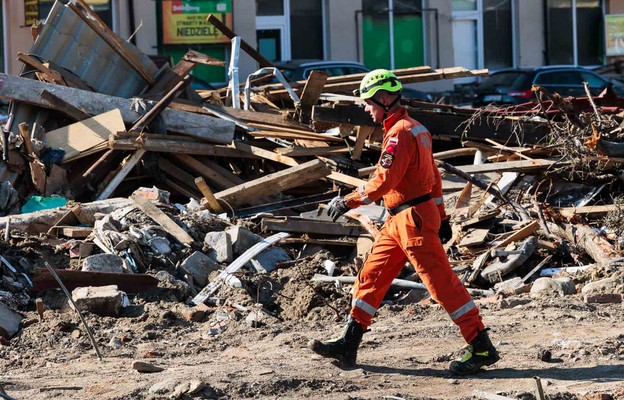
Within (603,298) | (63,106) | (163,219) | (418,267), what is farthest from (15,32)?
(418,267)

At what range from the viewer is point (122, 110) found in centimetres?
1198

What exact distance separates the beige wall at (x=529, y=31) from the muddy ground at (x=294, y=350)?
20521 mm

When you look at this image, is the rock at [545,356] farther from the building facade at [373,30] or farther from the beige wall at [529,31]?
the beige wall at [529,31]

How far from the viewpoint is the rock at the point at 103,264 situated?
8484 millimetres

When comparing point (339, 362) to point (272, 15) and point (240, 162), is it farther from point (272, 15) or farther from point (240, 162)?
point (272, 15)

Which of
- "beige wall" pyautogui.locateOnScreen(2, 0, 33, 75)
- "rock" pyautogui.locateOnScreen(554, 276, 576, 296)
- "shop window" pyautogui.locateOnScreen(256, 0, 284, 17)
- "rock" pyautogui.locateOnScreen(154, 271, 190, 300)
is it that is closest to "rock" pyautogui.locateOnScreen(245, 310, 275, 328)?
"rock" pyautogui.locateOnScreen(154, 271, 190, 300)

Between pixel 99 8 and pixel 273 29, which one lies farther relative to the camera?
pixel 273 29

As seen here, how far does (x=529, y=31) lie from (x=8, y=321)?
22967 mm

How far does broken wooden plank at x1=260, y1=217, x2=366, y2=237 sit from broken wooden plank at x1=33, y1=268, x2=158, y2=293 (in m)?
1.66

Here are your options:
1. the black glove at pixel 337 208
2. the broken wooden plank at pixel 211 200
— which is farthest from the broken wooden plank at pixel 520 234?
the black glove at pixel 337 208

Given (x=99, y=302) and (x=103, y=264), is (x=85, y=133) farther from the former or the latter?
(x=99, y=302)

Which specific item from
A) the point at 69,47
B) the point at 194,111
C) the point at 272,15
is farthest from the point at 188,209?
the point at 272,15

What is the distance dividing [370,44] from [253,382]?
22.1 m

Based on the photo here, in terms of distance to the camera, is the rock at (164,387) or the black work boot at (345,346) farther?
the black work boot at (345,346)
